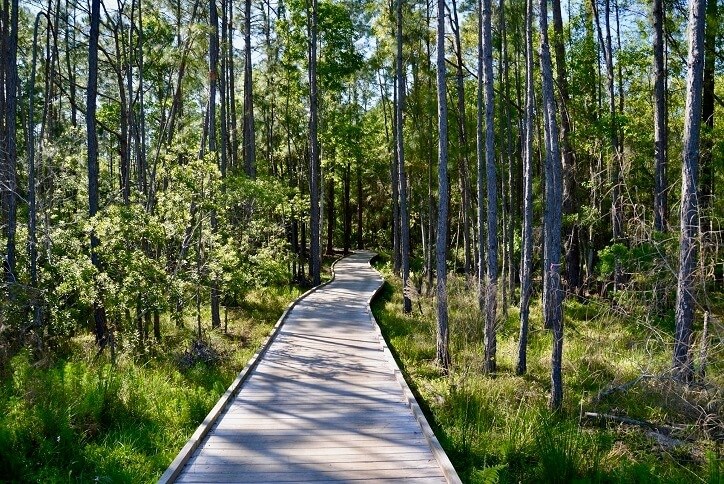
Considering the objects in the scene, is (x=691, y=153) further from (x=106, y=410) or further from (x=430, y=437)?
(x=106, y=410)

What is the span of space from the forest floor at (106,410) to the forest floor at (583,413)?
10.0ft

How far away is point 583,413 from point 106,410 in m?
6.07

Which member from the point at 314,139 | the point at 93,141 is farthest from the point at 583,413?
the point at 314,139

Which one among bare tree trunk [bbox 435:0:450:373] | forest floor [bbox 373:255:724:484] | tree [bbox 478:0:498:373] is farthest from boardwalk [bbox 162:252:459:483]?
tree [bbox 478:0:498:373]

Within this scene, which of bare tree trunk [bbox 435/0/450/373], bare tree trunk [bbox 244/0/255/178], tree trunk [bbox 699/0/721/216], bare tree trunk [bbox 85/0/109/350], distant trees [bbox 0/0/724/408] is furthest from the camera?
bare tree trunk [bbox 244/0/255/178]

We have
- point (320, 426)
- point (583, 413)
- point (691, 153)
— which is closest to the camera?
point (320, 426)

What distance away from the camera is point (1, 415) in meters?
5.59

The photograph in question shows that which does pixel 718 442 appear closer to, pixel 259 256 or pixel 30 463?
pixel 30 463

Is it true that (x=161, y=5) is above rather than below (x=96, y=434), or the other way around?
above

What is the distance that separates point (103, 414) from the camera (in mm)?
6488

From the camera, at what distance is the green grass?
5.07m

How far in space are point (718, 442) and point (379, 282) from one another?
51.0 feet

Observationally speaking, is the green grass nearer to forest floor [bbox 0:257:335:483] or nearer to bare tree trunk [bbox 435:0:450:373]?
forest floor [bbox 0:257:335:483]

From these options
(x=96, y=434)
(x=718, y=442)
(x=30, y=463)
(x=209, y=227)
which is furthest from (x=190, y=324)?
(x=718, y=442)
